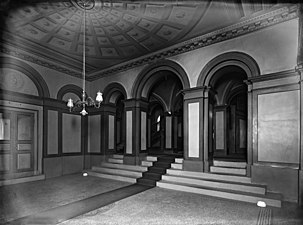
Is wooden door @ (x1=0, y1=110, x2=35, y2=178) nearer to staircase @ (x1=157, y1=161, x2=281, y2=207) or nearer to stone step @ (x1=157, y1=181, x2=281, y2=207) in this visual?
staircase @ (x1=157, y1=161, x2=281, y2=207)

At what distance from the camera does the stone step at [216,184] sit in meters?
5.38

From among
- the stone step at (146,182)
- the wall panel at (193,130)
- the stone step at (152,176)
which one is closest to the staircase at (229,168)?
the wall panel at (193,130)

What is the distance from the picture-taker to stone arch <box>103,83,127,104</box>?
9385 millimetres

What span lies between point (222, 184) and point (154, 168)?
2.72m

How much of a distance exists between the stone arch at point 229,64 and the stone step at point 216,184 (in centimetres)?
325

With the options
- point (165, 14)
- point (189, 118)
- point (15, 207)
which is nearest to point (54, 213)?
point (15, 207)

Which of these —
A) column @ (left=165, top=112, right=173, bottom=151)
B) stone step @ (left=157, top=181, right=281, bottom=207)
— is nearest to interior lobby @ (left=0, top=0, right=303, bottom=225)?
stone step @ (left=157, top=181, right=281, bottom=207)

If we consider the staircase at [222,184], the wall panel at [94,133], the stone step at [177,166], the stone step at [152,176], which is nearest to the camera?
the staircase at [222,184]

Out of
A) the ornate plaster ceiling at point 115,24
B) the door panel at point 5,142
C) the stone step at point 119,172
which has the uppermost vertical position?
the ornate plaster ceiling at point 115,24

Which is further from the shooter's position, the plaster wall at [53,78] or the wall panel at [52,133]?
the wall panel at [52,133]

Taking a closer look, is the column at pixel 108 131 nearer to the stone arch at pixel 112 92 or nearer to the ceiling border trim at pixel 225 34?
the stone arch at pixel 112 92

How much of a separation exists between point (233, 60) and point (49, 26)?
239 inches

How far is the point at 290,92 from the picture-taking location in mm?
5344

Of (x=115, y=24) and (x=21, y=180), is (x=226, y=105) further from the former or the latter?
(x=21, y=180)
